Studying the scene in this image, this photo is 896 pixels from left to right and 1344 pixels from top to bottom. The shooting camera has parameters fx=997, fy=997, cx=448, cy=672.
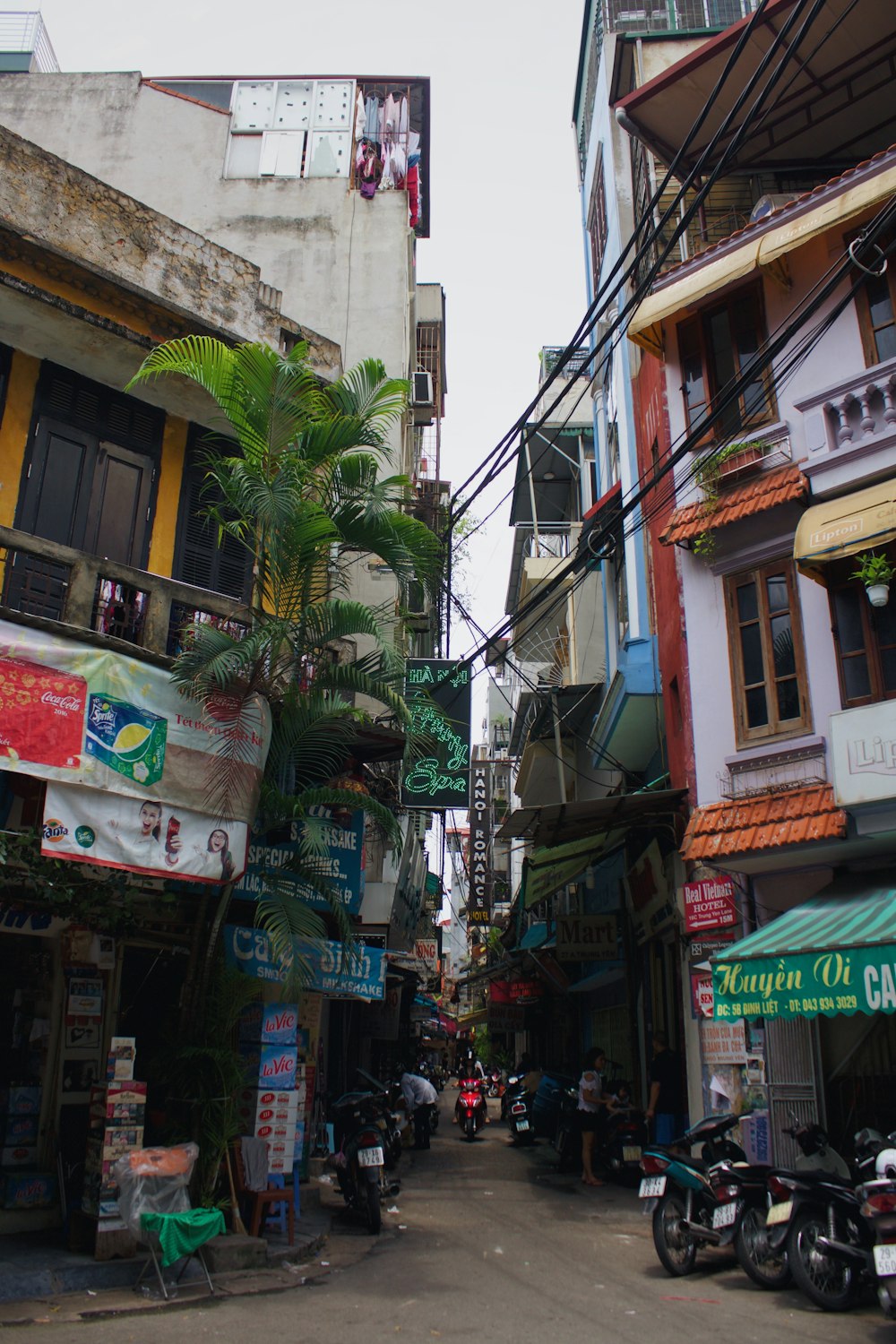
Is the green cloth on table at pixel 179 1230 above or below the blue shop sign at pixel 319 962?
below

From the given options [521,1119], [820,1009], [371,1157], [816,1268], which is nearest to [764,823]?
[820,1009]

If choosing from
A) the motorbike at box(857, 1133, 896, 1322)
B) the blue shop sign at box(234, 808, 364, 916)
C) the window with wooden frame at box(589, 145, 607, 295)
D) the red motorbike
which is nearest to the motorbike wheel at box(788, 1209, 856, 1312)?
the motorbike at box(857, 1133, 896, 1322)

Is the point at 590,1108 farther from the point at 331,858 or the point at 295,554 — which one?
the point at 295,554

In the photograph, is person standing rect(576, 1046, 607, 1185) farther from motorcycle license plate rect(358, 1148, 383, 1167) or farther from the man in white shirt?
motorcycle license plate rect(358, 1148, 383, 1167)

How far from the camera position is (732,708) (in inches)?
433

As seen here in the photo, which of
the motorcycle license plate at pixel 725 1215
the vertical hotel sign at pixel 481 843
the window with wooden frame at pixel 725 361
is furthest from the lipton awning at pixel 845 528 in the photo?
the vertical hotel sign at pixel 481 843

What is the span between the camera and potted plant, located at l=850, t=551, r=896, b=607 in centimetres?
940

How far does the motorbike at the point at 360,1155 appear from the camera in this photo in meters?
9.60

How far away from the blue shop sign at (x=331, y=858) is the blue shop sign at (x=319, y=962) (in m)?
0.54

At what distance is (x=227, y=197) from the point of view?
754 inches

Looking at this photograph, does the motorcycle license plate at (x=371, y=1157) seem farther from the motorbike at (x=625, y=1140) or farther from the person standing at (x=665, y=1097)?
the motorbike at (x=625, y=1140)

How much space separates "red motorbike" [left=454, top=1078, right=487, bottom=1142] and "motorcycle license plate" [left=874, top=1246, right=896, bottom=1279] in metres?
15.4

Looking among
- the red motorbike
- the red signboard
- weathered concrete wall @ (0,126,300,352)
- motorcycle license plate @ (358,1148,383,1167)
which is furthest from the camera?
the red motorbike

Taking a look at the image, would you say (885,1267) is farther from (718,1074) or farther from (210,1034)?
(210,1034)
